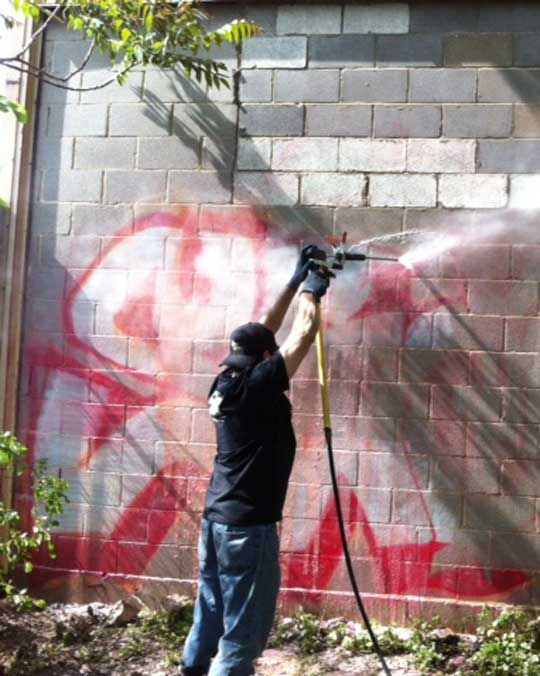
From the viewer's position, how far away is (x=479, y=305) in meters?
4.96

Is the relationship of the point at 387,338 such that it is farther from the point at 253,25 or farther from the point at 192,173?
the point at 253,25

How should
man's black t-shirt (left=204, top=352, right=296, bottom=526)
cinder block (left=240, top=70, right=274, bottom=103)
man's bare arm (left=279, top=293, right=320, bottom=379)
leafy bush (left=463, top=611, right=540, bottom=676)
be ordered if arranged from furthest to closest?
1. cinder block (left=240, top=70, right=274, bottom=103)
2. leafy bush (left=463, top=611, right=540, bottom=676)
3. man's bare arm (left=279, top=293, right=320, bottom=379)
4. man's black t-shirt (left=204, top=352, right=296, bottom=526)

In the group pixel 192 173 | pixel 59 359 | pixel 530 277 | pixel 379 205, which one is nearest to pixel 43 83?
pixel 192 173

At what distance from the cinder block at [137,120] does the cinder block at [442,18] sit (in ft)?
Answer: 5.51

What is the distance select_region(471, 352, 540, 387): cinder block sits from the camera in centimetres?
490

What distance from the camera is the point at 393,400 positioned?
5012 mm

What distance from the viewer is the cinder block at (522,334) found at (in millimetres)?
4902

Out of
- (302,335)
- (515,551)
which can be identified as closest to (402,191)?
(302,335)

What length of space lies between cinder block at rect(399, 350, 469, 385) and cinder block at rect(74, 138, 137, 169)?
221 cm

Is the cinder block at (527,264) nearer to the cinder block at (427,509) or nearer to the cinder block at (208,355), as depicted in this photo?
the cinder block at (427,509)

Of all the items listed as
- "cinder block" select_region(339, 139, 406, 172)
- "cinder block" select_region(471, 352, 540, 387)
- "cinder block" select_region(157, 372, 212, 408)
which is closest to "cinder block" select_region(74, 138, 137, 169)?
"cinder block" select_region(157, 372, 212, 408)

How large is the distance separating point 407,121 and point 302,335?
1940mm

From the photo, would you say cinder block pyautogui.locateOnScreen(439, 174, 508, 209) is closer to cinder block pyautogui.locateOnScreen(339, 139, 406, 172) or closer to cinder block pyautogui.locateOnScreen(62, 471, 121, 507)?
cinder block pyautogui.locateOnScreen(339, 139, 406, 172)

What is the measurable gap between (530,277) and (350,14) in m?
2.03
